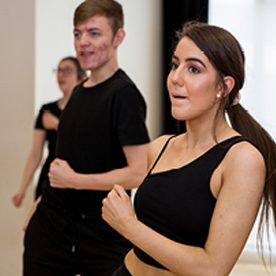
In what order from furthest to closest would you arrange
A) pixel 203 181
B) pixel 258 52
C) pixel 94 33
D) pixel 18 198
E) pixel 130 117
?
pixel 258 52 → pixel 18 198 → pixel 94 33 → pixel 130 117 → pixel 203 181

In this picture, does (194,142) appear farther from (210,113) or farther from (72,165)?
(72,165)

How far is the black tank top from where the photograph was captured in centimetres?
128

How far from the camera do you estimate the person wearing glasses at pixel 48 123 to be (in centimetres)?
287

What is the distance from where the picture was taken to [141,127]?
1.92 meters

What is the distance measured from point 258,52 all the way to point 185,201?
2.29m

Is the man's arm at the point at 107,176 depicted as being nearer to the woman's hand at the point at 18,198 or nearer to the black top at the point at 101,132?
the black top at the point at 101,132

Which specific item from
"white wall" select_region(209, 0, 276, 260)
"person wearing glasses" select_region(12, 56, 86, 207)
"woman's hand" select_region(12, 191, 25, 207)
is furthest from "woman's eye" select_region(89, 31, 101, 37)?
"white wall" select_region(209, 0, 276, 260)

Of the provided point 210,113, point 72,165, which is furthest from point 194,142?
point 72,165

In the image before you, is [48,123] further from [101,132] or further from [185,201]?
[185,201]

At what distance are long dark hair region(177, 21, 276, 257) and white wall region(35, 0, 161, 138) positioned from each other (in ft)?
5.44

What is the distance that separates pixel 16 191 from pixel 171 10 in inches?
57.3

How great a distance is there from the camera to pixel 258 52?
3.41m

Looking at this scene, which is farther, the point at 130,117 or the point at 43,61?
the point at 43,61

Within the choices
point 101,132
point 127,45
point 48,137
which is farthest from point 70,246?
point 127,45
